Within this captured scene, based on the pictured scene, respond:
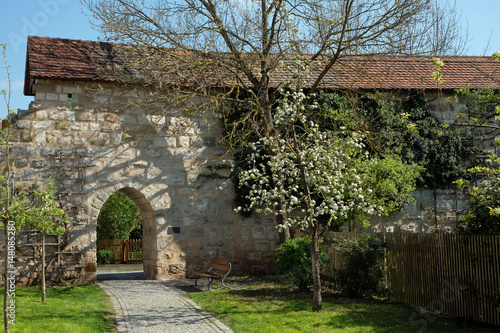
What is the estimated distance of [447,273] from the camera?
27.9 ft

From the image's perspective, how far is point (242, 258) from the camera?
46.4 feet

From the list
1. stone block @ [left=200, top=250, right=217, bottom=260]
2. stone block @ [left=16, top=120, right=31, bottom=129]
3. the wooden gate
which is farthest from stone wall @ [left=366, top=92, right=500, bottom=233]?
the wooden gate

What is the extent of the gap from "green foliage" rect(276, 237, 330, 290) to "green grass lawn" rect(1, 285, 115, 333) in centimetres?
351

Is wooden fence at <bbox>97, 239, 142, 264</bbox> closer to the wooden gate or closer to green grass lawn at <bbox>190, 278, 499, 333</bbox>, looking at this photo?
the wooden gate

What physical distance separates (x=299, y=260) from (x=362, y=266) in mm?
1359

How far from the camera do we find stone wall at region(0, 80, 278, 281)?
41.8ft

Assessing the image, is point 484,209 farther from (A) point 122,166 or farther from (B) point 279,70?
(A) point 122,166

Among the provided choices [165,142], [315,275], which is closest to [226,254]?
[165,142]

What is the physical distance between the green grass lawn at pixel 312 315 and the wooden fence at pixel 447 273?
23cm

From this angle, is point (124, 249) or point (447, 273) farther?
point (124, 249)

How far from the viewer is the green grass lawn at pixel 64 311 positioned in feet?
25.0

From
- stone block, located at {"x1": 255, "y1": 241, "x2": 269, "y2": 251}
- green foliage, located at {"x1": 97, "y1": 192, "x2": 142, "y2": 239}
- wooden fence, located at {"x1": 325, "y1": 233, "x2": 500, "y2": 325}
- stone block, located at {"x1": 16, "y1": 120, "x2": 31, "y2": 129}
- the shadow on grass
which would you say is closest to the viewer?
wooden fence, located at {"x1": 325, "y1": 233, "x2": 500, "y2": 325}

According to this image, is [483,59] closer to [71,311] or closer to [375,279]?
[375,279]

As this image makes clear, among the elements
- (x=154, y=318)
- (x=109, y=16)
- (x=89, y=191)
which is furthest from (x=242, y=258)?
(x=109, y=16)
